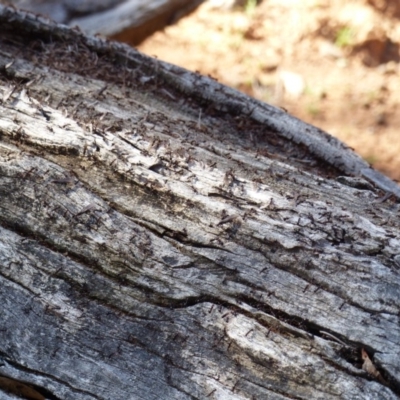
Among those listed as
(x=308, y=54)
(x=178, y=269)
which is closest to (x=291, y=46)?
(x=308, y=54)

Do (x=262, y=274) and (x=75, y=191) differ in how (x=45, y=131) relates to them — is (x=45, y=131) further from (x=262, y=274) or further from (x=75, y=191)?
(x=262, y=274)

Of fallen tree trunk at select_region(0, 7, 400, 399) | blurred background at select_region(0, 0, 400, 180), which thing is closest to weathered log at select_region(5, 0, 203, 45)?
blurred background at select_region(0, 0, 400, 180)

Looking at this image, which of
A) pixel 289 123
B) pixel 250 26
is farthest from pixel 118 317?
pixel 250 26

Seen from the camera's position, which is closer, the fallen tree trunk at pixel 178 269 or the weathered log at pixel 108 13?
the fallen tree trunk at pixel 178 269

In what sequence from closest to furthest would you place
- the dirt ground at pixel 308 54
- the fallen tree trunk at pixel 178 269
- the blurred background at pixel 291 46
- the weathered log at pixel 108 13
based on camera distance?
the fallen tree trunk at pixel 178 269, the weathered log at pixel 108 13, the blurred background at pixel 291 46, the dirt ground at pixel 308 54

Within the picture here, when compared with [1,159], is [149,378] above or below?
below

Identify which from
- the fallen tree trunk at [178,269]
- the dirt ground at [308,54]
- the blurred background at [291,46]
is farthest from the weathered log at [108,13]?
the fallen tree trunk at [178,269]

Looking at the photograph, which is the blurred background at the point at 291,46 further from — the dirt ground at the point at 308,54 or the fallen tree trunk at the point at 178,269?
the fallen tree trunk at the point at 178,269

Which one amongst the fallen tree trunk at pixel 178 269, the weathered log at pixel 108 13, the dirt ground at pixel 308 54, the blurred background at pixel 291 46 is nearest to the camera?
the fallen tree trunk at pixel 178 269
